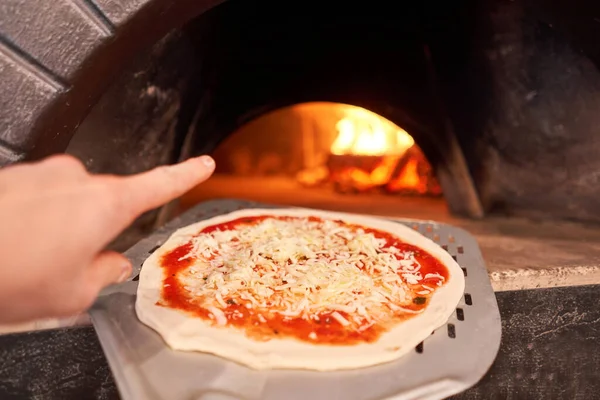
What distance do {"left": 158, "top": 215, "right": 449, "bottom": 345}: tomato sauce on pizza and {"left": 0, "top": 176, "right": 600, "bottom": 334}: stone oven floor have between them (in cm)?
23

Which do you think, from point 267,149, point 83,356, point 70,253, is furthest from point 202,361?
point 267,149

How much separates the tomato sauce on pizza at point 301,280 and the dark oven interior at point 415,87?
49cm

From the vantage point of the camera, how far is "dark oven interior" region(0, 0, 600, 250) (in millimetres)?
1536

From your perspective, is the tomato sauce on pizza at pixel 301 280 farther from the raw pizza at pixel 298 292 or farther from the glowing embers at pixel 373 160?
the glowing embers at pixel 373 160

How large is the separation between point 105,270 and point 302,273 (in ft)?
1.63

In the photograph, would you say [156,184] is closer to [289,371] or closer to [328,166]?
[289,371]

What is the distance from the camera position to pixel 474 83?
5.80 feet

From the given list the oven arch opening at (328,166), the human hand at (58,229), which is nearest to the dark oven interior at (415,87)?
the oven arch opening at (328,166)

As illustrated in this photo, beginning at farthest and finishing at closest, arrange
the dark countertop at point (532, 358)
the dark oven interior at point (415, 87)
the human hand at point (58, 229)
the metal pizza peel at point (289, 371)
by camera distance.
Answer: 1. the dark oven interior at point (415, 87)
2. the dark countertop at point (532, 358)
3. the metal pizza peel at point (289, 371)
4. the human hand at point (58, 229)

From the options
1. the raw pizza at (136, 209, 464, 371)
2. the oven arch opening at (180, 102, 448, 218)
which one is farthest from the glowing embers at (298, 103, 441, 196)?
the raw pizza at (136, 209, 464, 371)

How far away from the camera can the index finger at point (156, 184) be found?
2.21 feet

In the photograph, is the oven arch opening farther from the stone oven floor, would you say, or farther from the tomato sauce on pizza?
the tomato sauce on pizza

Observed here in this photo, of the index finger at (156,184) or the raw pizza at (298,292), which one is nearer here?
the index finger at (156,184)

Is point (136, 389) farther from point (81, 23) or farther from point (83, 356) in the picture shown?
point (81, 23)
